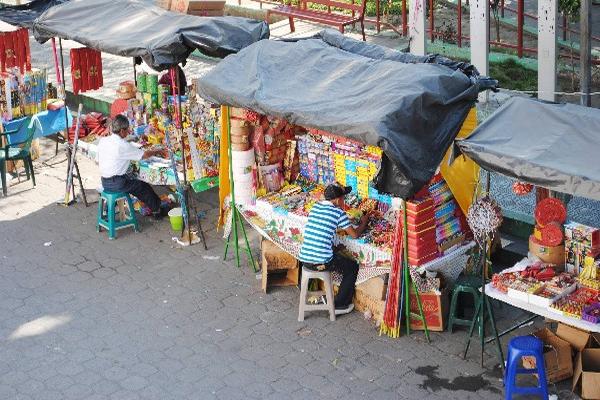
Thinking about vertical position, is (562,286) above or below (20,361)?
above

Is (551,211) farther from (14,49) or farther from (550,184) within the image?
(14,49)

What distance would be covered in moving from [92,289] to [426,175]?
13.0ft

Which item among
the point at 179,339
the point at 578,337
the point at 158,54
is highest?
the point at 158,54

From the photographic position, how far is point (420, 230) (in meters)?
7.97

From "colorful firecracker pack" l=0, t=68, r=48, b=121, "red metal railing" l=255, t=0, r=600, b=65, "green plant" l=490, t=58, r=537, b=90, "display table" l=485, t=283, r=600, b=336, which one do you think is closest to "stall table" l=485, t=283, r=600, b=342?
"display table" l=485, t=283, r=600, b=336

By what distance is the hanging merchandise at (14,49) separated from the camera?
12.8 metres

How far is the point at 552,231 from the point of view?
25.0ft

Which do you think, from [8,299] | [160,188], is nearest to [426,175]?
[8,299]

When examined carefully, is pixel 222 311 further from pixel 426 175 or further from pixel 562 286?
pixel 562 286

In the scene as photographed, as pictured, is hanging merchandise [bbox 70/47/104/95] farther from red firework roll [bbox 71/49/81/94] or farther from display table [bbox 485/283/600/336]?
display table [bbox 485/283/600/336]

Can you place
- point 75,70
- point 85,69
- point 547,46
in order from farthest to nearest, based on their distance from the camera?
1. point 85,69
2. point 75,70
3. point 547,46

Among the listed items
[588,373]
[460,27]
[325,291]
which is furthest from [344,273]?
[460,27]

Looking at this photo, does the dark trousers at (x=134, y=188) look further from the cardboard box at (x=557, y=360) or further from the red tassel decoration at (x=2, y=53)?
the cardboard box at (x=557, y=360)

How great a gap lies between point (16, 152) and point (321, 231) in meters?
5.66
